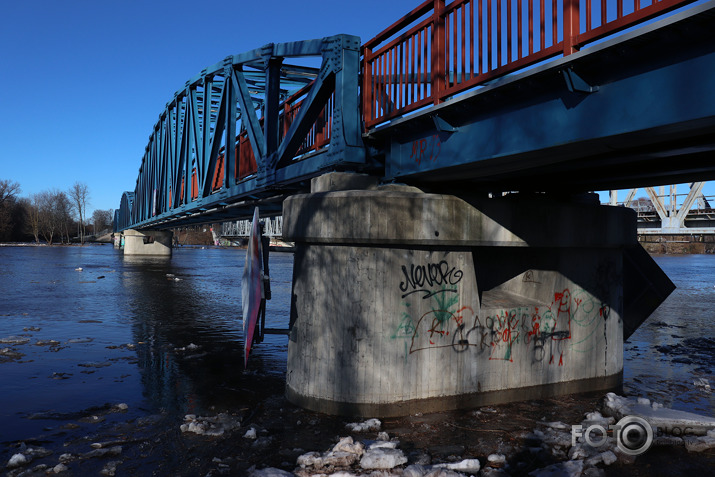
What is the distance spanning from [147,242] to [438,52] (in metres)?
73.7

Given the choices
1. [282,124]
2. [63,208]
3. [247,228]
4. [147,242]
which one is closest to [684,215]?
[282,124]

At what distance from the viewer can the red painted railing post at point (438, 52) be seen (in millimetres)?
7125

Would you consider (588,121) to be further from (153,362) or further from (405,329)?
(153,362)

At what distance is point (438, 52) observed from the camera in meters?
7.25

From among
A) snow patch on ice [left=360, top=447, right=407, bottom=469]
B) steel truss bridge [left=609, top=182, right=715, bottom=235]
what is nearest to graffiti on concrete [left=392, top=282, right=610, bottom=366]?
snow patch on ice [left=360, top=447, right=407, bottom=469]

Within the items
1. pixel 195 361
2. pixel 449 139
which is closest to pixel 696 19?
pixel 449 139

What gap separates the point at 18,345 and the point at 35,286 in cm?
1763

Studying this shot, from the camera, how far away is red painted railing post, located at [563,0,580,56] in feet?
17.3

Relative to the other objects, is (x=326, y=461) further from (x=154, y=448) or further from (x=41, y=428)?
(x=41, y=428)

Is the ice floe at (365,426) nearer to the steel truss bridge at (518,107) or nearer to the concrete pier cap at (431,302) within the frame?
the concrete pier cap at (431,302)
